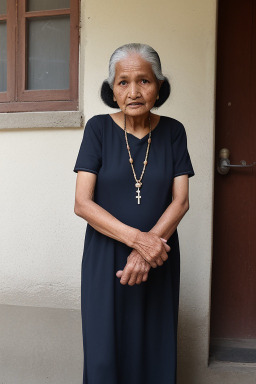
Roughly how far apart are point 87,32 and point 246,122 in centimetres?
124

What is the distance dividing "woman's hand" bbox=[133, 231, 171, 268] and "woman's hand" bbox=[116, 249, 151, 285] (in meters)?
0.03

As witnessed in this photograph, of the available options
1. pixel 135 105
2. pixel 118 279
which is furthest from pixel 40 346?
pixel 135 105

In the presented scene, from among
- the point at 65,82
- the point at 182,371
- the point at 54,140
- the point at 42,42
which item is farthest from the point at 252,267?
the point at 42,42

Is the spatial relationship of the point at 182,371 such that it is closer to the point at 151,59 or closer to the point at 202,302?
the point at 202,302

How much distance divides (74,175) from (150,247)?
1308 millimetres

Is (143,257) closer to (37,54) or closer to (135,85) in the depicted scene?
(135,85)

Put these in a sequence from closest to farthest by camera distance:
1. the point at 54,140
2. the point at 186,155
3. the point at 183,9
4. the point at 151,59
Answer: the point at 151,59
the point at 186,155
the point at 183,9
the point at 54,140

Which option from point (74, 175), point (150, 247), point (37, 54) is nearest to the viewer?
point (150, 247)

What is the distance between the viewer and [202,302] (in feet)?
9.69

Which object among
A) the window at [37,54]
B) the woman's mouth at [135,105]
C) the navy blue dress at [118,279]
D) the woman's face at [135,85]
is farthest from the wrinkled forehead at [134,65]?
the window at [37,54]

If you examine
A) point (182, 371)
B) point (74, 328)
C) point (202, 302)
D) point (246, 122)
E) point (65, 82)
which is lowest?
point (182, 371)

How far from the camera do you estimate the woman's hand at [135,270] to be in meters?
1.90

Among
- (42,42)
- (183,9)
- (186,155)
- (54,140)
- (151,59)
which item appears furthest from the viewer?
(42,42)

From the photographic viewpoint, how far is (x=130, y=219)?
200 centimetres
